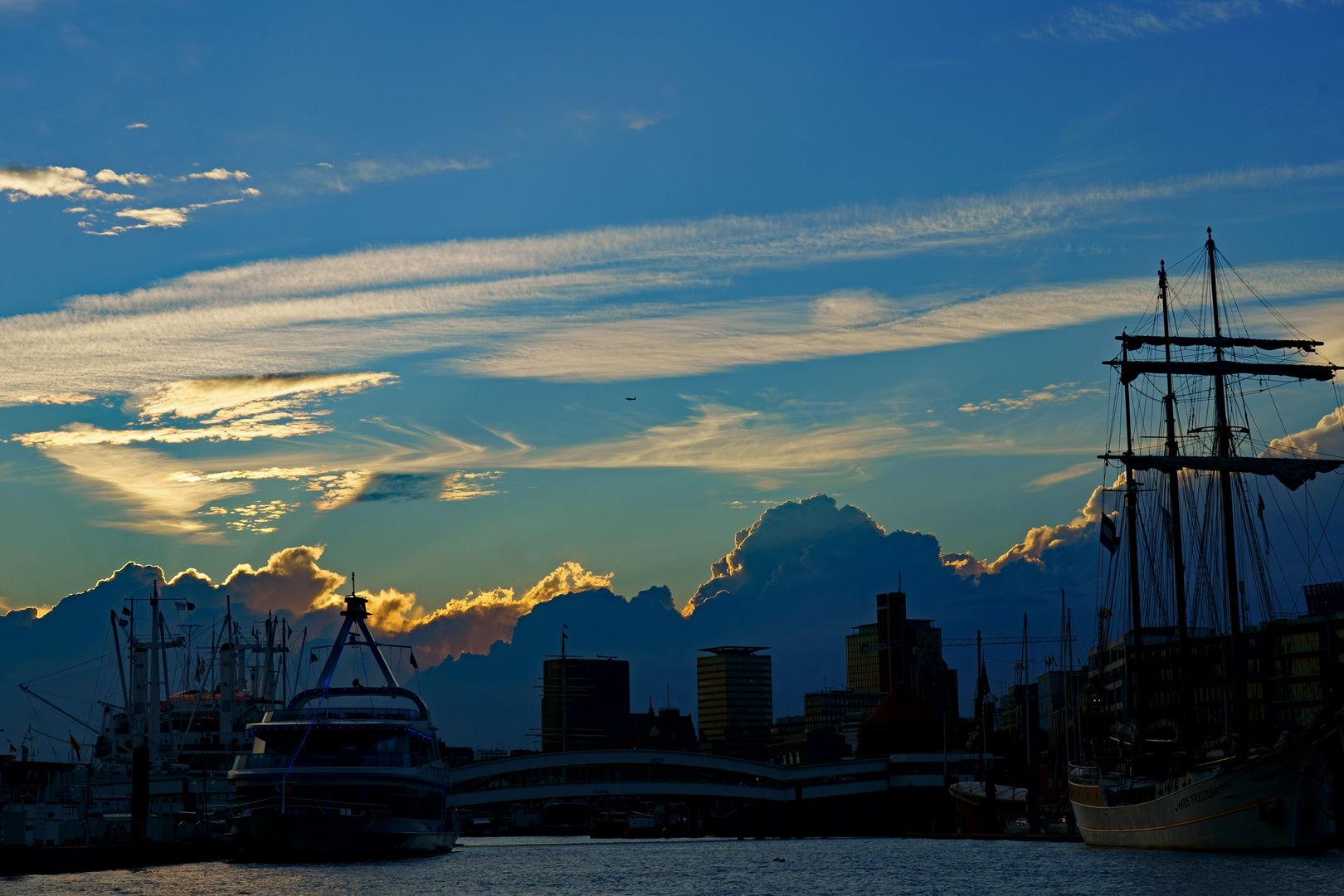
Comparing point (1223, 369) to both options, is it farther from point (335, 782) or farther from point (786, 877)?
point (335, 782)

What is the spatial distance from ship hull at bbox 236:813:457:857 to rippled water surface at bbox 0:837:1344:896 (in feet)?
4.09

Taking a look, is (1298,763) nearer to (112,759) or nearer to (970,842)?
(970,842)

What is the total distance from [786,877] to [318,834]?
97.8 ft

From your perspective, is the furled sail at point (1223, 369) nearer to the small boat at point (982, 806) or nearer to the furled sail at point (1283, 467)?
the furled sail at point (1283, 467)

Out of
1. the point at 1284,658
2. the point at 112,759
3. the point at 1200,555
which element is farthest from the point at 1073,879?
the point at 1284,658

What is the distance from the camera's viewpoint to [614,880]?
3654 inches

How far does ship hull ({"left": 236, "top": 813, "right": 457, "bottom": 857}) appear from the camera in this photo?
3578 inches

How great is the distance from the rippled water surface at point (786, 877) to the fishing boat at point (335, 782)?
5.82 ft

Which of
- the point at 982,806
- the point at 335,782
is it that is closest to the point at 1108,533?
the point at 335,782

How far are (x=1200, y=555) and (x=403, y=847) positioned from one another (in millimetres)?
61469

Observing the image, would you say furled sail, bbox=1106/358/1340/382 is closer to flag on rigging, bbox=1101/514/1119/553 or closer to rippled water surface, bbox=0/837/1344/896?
flag on rigging, bbox=1101/514/1119/553

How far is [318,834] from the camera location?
299 feet

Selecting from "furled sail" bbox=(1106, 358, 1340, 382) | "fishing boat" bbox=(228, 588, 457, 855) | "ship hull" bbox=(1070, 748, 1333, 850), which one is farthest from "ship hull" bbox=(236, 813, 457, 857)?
"furled sail" bbox=(1106, 358, 1340, 382)

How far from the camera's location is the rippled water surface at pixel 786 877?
68.2 meters
